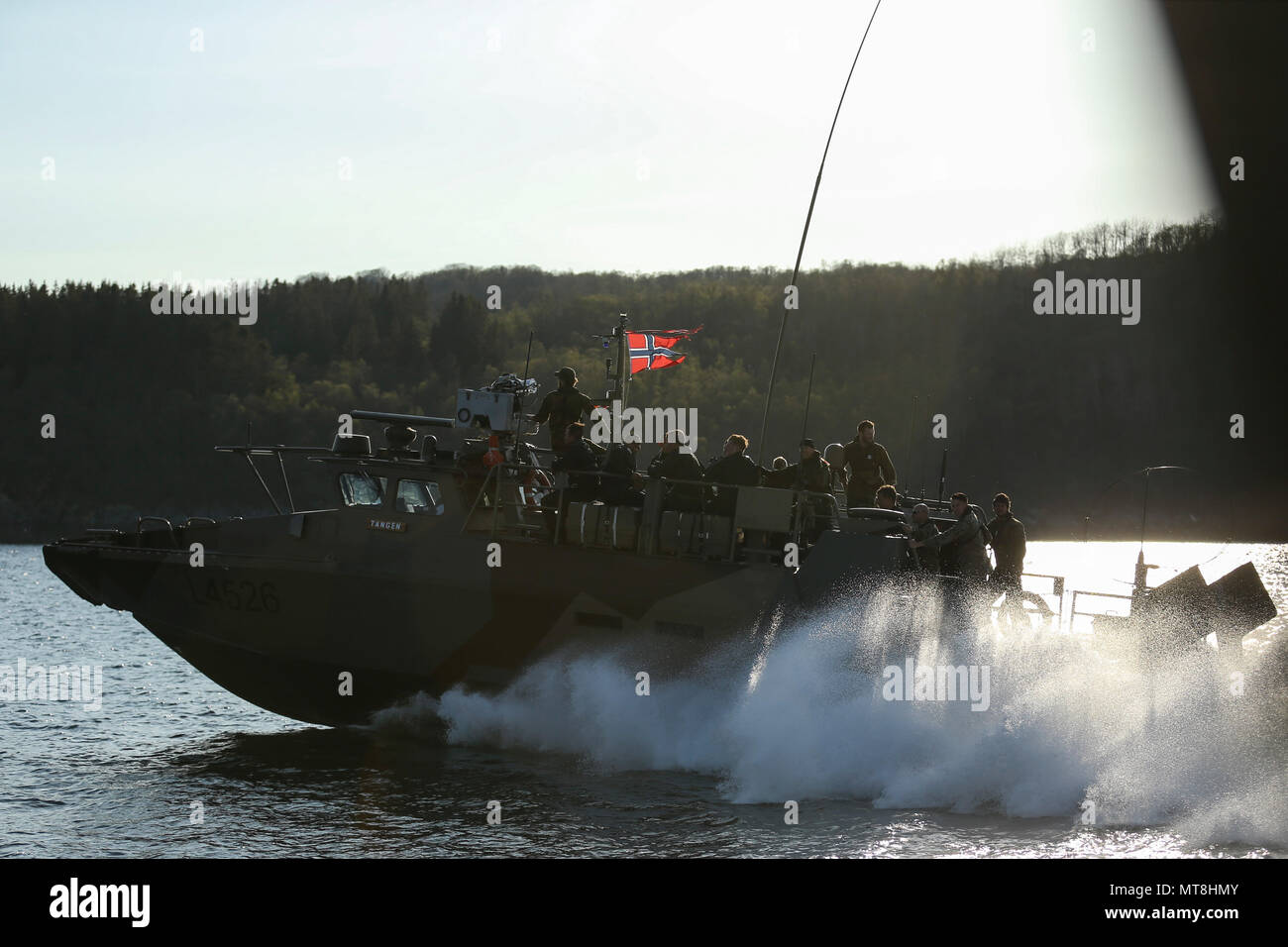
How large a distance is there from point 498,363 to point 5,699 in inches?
1596

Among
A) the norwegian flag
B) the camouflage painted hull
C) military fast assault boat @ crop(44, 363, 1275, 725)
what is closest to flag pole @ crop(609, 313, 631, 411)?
the norwegian flag

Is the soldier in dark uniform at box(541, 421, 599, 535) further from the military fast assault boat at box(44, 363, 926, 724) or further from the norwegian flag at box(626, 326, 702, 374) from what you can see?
the norwegian flag at box(626, 326, 702, 374)

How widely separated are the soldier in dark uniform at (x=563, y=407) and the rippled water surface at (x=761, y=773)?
225cm

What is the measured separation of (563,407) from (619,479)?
39.1 inches

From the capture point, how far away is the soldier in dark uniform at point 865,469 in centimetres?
1224

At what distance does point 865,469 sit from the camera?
40.3 feet

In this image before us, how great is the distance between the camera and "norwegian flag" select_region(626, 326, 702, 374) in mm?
13367

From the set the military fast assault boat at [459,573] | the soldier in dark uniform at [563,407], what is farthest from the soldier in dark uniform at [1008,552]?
the soldier in dark uniform at [563,407]

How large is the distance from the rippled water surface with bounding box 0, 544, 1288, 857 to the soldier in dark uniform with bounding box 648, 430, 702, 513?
4.92ft

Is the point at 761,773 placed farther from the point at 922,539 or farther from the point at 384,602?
the point at 384,602

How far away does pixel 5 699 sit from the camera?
54.4 feet

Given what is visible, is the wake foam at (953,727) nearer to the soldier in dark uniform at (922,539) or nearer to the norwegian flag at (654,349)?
the soldier in dark uniform at (922,539)
